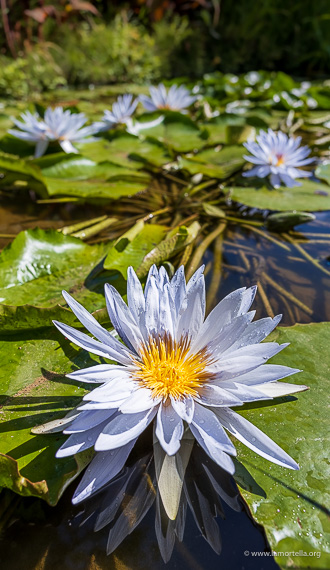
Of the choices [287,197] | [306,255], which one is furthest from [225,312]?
[287,197]

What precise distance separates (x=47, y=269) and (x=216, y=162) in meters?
1.61

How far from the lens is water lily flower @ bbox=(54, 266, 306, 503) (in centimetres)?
81

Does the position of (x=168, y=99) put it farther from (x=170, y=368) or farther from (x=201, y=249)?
(x=170, y=368)

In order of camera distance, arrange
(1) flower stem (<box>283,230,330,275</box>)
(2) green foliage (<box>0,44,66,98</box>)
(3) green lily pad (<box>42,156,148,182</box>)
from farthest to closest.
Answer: (2) green foliage (<box>0,44,66,98</box>) < (3) green lily pad (<box>42,156,148,182</box>) < (1) flower stem (<box>283,230,330,275</box>)

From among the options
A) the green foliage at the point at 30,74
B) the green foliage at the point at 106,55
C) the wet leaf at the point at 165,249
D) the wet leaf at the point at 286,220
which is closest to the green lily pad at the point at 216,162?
the wet leaf at the point at 286,220

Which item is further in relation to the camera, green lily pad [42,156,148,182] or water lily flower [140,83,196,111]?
water lily flower [140,83,196,111]

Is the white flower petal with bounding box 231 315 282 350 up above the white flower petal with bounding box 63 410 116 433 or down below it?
above

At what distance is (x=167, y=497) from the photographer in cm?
83

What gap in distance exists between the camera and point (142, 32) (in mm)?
7133

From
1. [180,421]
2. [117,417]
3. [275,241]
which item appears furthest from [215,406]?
[275,241]

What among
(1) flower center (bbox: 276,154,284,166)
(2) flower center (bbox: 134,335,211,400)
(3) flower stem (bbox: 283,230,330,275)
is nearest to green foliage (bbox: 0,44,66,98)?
(1) flower center (bbox: 276,154,284,166)

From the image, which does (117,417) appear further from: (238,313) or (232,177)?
(232,177)

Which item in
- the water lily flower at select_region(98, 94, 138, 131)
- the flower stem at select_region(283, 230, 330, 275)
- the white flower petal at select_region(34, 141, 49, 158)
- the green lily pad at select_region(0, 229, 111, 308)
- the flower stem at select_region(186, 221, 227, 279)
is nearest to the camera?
the green lily pad at select_region(0, 229, 111, 308)

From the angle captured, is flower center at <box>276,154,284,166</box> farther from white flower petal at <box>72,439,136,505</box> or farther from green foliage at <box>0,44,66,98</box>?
green foliage at <box>0,44,66,98</box>
